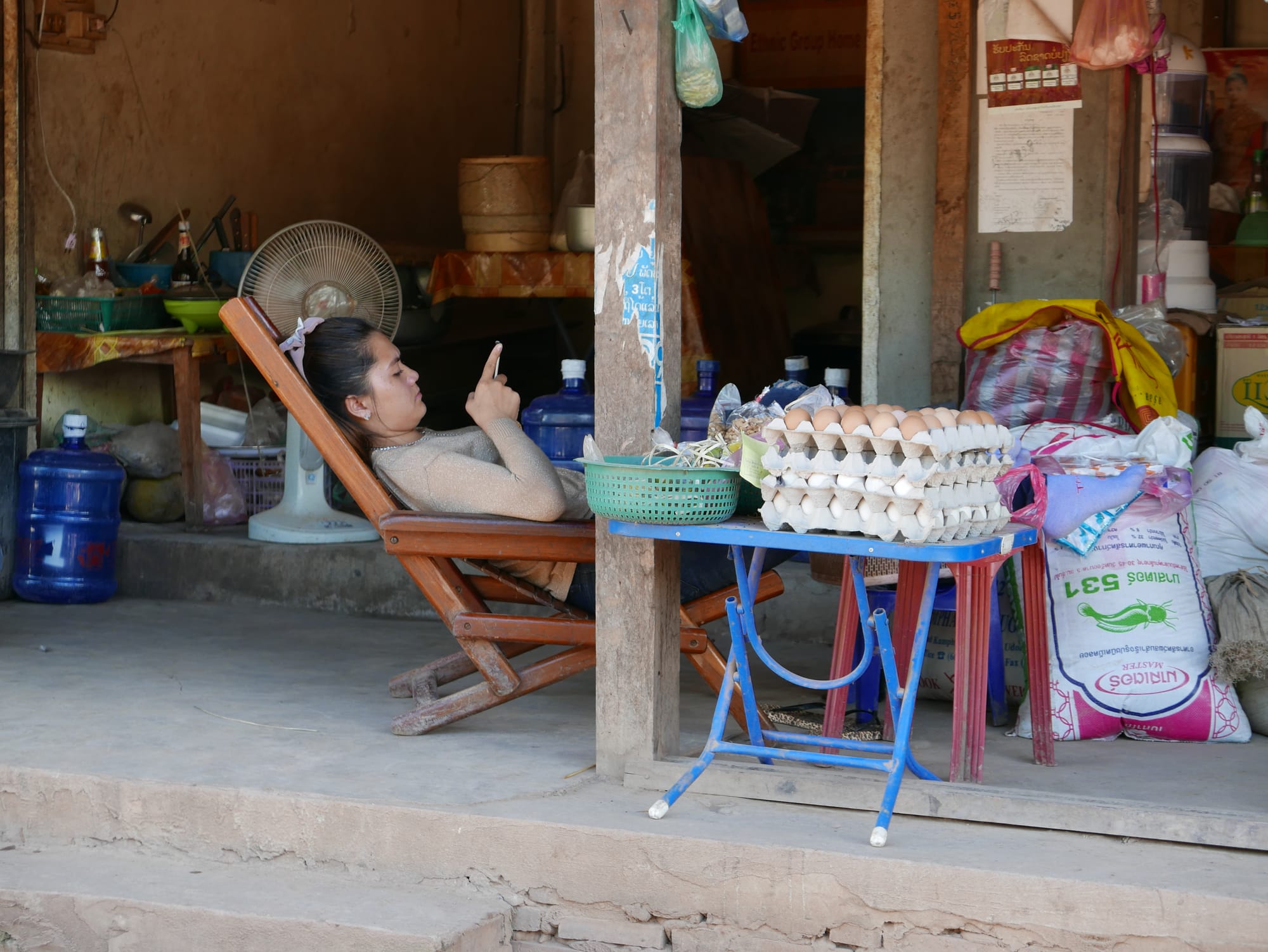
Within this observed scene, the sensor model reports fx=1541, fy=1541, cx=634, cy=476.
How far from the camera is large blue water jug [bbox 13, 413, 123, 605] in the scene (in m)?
6.06

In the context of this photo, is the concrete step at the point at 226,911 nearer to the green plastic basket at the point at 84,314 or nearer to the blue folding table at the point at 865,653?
the blue folding table at the point at 865,653

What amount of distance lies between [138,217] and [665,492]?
15.1 feet

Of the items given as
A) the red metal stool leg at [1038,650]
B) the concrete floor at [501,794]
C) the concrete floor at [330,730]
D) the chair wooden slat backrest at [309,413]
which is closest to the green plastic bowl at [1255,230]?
Result: the concrete floor at [330,730]

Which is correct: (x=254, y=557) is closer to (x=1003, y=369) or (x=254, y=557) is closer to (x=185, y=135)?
(x=185, y=135)

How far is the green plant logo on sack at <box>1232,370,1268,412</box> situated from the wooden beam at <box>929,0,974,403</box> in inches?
40.7

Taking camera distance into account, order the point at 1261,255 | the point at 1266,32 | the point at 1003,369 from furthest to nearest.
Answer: the point at 1266,32, the point at 1261,255, the point at 1003,369

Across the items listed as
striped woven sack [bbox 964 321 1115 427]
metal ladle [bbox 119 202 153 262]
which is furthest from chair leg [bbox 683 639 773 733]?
metal ladle [bbox 119 202 153 262]

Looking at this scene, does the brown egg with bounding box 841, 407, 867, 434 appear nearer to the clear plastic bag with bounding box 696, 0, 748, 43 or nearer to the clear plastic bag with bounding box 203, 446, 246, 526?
the clear plastic bag with bounding box 696, 0, 748, 43

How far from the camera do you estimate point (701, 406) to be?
6.08m

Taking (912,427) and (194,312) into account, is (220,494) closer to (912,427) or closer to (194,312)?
(194,312)

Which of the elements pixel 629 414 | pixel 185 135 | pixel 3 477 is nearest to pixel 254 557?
pixel 3 477

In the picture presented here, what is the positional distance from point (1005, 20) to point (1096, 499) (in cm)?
205

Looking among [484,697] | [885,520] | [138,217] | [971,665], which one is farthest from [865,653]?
[138,217]

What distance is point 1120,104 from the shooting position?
521cm
